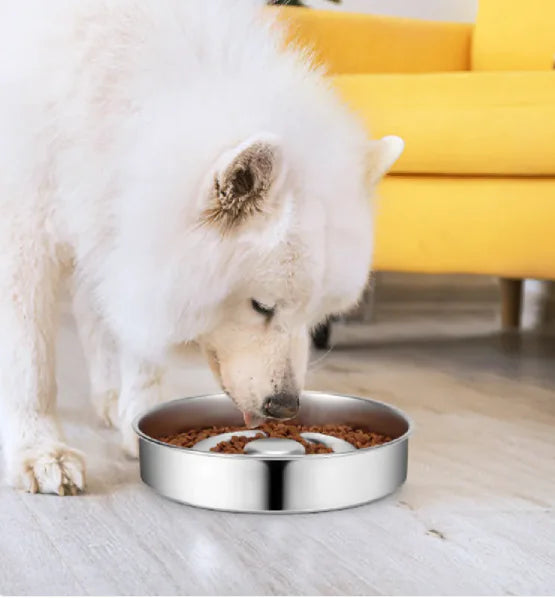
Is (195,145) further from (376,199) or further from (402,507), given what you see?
(402,507)

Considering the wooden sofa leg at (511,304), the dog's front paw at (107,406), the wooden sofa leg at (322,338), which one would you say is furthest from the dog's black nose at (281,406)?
the wooden sofa leg at (511,304)

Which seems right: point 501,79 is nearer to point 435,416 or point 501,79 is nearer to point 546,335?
point 435,416

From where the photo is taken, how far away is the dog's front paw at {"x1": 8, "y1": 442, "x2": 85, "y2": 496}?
5.31ft

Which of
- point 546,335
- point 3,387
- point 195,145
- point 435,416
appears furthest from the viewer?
point 546,335

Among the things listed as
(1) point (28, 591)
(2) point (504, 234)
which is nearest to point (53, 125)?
(1) point (28, 591)

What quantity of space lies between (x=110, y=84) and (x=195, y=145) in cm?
24

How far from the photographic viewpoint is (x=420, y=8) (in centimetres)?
495

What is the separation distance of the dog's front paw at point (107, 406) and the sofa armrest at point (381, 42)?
1.34m

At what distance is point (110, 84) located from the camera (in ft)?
5.06

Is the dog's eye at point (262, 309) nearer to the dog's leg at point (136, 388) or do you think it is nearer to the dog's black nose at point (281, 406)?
the dog's black nose at point (281, 406)

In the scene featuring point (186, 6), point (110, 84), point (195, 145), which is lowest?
point (195, 145)

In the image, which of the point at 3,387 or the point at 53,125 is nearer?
the point at 53,125

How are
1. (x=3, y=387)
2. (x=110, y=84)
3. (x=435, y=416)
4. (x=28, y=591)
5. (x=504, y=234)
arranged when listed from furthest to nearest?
(x=504, y=234)
(x=435, y=416)
(x=3, y=387)
(x=110, y=84)
(x=28, y=591)

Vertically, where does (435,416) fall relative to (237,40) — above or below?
below
